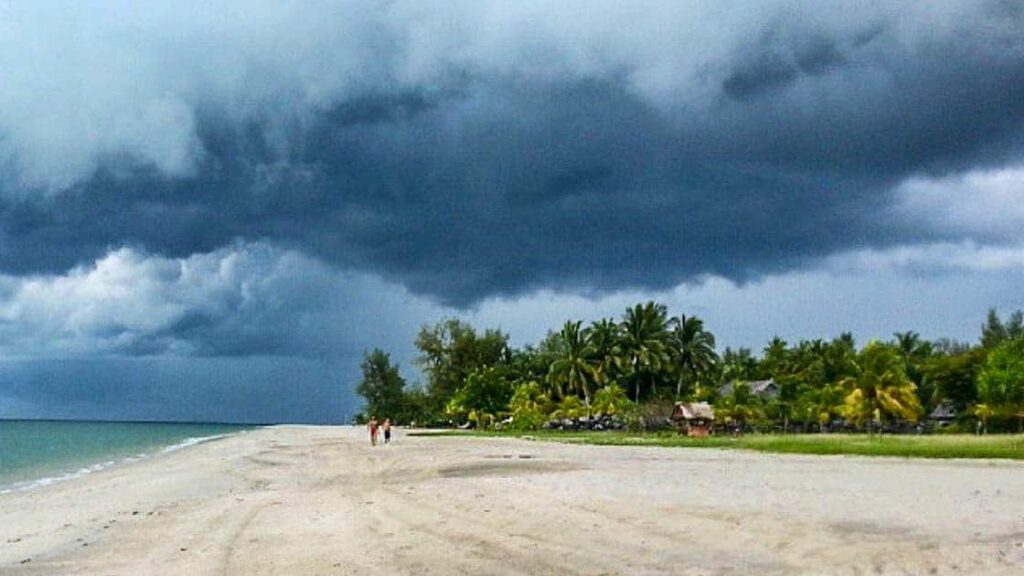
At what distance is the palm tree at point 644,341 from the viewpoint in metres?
105

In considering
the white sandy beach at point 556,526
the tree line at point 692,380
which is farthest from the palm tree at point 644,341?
the white sandy beach at point 556,526

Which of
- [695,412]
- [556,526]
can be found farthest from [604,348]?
[556,526]

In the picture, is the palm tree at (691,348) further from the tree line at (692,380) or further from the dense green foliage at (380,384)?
the dense green foliage at (380,384)

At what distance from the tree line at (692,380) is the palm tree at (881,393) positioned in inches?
4.1

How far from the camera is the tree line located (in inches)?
3152

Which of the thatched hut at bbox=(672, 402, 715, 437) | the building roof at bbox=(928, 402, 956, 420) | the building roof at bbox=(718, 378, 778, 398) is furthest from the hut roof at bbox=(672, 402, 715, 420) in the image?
the building roof at bbox=(928, 402, 956, 420)

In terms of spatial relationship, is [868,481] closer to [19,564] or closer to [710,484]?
[710,484]

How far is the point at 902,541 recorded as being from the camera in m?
11.3

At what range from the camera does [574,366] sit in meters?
104

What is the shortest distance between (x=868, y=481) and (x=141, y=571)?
16606mm

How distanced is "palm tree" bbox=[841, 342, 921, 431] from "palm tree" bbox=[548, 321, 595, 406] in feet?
101

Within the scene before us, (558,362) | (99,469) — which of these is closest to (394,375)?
(558,362)

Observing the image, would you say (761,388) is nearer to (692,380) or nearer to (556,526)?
(692,380)

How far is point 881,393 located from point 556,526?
72912mm
